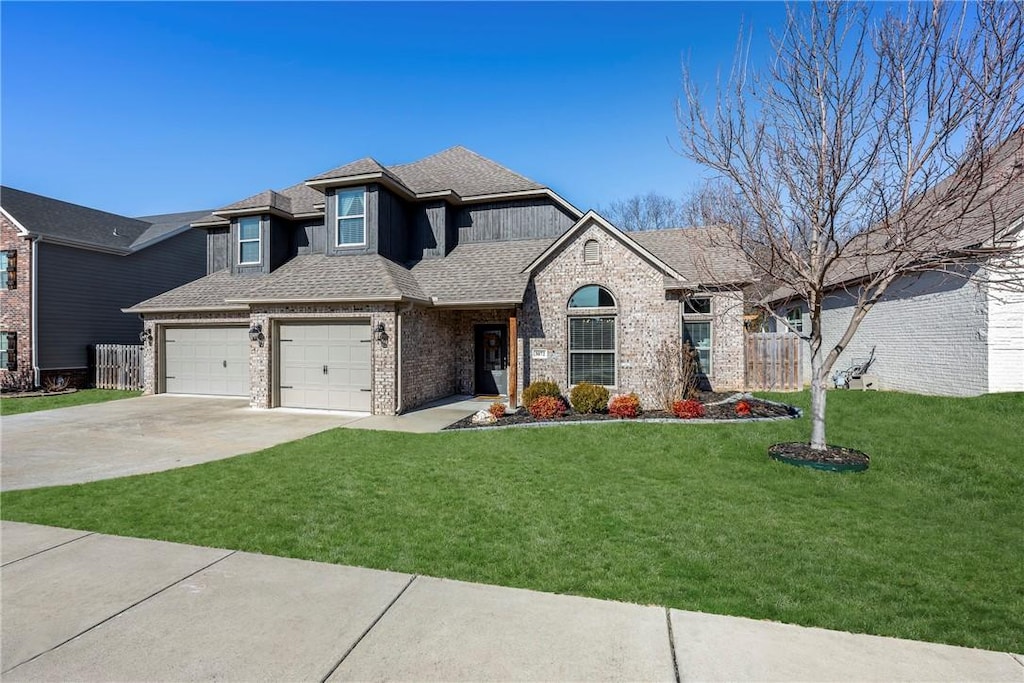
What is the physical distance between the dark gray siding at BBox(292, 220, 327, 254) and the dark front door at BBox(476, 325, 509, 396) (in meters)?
6.29

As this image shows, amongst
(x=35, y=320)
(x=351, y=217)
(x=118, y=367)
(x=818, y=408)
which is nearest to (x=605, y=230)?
(x=818, y=408)

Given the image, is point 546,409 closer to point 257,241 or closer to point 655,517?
point 655,517

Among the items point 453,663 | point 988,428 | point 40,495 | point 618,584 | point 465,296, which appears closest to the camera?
point 453,663

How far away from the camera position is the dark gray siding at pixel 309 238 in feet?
52.5

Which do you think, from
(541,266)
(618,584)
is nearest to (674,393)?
(541,266)

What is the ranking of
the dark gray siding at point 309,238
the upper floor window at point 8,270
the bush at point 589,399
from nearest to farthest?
the bush at point 589,399 → the dark gray siding at point 309,238 → the upper floor window at point 8,270

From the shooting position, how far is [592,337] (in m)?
13.1

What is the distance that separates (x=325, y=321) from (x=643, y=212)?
34.8 m

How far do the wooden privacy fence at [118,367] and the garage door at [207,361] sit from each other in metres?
2.51

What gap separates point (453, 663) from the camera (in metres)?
2.81

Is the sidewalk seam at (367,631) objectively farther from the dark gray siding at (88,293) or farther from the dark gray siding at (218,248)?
the dark gray siding at (88,293)

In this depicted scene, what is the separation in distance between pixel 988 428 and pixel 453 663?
1123cm

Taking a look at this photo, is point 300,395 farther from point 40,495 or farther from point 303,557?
point 303,557

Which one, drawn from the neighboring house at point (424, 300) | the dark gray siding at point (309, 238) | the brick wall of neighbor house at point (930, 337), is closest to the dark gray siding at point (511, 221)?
the neighboring house at point (424, 300)
